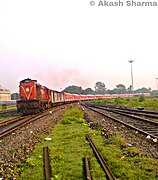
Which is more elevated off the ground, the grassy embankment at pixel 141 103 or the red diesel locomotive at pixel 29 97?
the red diesel locomotive at pixel 29 97

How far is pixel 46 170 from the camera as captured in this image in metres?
5.59

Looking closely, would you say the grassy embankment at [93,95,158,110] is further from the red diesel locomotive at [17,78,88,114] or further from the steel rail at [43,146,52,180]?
the steel rail at [43,146,52,180]

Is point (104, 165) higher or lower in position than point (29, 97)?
lower

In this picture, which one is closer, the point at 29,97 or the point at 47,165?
the point at 47,165

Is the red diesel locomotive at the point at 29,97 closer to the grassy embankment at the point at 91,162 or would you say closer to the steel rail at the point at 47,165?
the grassy embankment at the point at 91,162

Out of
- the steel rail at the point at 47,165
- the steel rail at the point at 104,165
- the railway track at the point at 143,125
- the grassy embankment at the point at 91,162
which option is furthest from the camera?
the railway track at the point at 143,125

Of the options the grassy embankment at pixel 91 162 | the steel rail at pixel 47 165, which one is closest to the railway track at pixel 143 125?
the grassy embankment at pixel 91 162

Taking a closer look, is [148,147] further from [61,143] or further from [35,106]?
[35,106]

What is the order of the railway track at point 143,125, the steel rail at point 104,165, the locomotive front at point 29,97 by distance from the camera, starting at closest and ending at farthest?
the steel rail at point 104,165
the railway track at point 143,125
the locomotive front at point 29,97

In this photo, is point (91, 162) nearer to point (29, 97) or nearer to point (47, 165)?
point (47, 165)

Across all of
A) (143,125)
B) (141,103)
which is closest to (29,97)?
(143,125)

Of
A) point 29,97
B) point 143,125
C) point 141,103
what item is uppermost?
point 29,97

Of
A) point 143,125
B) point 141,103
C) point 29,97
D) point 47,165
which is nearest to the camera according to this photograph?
point 47,165

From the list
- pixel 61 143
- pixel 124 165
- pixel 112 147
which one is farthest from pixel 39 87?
pixel 124 165
